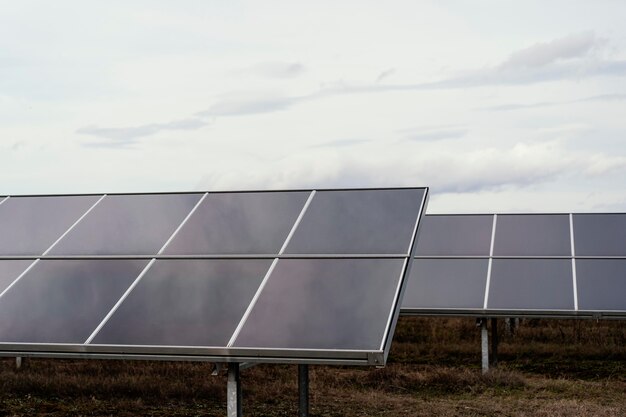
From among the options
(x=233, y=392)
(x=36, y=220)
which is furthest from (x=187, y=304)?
(x=36, y=220)

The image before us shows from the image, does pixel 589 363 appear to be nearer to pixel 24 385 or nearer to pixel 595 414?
pixel 595 414

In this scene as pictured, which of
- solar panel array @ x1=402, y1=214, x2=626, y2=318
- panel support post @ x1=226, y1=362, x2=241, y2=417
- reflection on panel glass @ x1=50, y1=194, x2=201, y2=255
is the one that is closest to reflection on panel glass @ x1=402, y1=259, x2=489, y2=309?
solar panel array @ x1=402, y1=214, x2=626, y2=318

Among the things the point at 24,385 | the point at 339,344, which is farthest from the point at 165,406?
the point at 339,344

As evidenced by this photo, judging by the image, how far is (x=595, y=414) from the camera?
1327 centimetres

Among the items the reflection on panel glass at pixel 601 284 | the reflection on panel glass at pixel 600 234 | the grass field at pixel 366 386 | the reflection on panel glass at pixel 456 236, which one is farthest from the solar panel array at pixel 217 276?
the reflection on panel glass at pixel 600 234

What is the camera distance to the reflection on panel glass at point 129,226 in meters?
10.6

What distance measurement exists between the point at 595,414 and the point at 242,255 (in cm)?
682

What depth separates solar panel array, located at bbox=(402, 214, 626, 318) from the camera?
680 inches

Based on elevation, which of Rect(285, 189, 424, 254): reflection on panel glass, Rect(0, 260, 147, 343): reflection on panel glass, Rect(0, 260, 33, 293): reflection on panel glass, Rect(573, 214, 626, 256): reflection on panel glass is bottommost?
Rect(0, 260, 147, 343): reflection on panel glass

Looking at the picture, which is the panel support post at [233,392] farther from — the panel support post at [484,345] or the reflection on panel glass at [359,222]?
the panel support post at [484,345]

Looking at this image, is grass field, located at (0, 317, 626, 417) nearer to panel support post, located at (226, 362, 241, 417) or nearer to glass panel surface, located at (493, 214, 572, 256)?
glass panel surface, located at (493, 214, 572, 256)

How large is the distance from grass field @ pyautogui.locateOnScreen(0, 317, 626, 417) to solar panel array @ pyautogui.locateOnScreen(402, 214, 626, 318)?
57.2 inches

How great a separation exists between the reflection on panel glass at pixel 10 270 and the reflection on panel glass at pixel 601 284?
36.2 feet

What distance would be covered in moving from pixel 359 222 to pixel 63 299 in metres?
3.59
